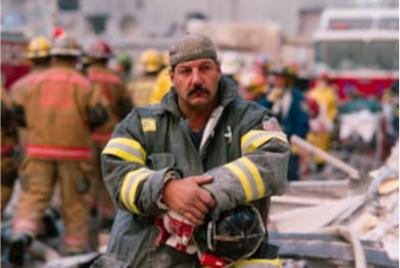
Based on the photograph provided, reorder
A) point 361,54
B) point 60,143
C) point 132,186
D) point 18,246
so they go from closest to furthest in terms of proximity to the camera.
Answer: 1. point 132,186
2. point 18,246
3. point 60,143
4. point 361,54

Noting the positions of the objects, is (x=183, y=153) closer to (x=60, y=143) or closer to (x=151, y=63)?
(x=60, y=143)

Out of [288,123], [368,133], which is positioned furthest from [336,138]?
[288,123]

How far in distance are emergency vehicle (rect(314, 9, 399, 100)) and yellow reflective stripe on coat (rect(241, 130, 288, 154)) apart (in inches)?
708

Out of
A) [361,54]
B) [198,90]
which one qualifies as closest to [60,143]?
[198,90]

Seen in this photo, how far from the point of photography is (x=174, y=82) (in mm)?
3717

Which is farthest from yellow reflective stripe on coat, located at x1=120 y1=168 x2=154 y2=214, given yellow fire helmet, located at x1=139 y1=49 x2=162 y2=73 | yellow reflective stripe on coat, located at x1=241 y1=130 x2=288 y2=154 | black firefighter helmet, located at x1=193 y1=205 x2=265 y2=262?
yellow fire helmet, located at x1=139 y1=49 x2=162 y2=73

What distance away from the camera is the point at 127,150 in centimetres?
364

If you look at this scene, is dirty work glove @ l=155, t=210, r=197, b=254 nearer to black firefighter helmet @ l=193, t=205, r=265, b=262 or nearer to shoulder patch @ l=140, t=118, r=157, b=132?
black firefighter helmet @ l=193, t=205, r=265, b=262

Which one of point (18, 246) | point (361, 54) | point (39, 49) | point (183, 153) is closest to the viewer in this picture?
point (183, 153)

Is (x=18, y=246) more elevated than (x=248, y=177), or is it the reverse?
(x=248, y=177)

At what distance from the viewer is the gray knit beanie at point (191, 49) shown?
12.1ft

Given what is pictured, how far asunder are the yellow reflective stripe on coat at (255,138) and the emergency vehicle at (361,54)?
17976 millimetres

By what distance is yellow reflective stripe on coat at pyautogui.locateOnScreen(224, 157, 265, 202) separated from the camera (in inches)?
136

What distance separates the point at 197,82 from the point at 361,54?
61.3 ft
